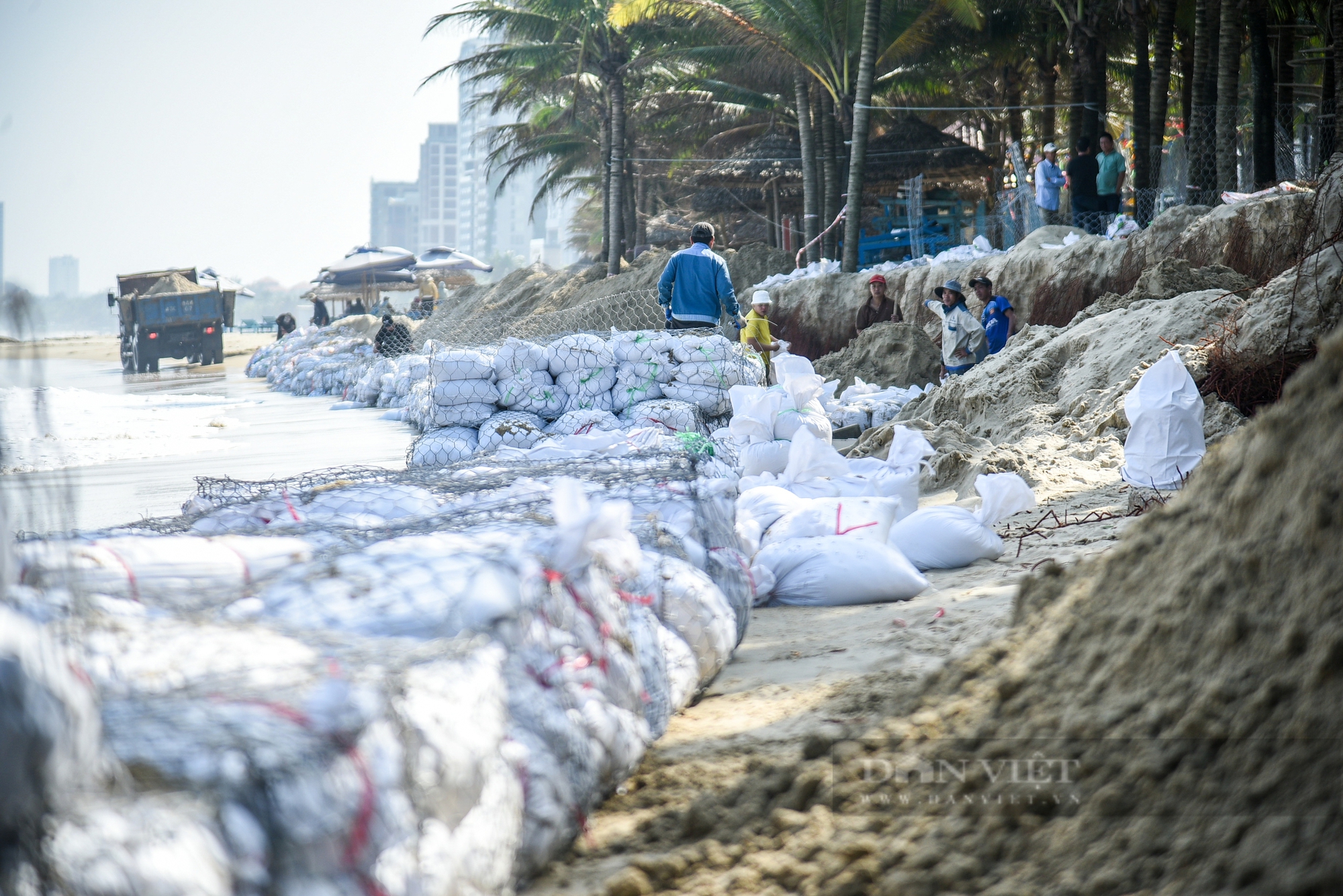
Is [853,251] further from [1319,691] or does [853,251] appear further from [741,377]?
[1319,691]

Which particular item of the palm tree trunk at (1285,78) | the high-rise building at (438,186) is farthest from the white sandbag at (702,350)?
the high-rise building at (438,186)

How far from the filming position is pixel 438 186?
154 metres

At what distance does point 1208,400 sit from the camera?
17.8 feet

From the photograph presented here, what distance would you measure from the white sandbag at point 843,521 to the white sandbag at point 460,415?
13.9 ft

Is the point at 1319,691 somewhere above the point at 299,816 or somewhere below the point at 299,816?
above

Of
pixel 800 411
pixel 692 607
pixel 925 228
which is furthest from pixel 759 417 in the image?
pixel 925 228

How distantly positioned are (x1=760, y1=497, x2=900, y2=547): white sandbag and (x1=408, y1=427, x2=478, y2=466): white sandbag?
3711mm

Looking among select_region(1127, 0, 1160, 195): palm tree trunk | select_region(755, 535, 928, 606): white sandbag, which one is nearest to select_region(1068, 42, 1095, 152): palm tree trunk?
select_region(1127, 0, 1160, 195): palm tree trunk

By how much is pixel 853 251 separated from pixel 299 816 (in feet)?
49.0

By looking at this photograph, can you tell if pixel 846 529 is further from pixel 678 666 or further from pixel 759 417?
pixel 759 417

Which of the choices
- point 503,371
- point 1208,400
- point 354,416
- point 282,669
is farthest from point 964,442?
point 354,416

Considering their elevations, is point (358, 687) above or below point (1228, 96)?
below

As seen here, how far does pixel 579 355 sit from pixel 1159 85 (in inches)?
448

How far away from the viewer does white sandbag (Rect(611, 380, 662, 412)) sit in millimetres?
7789
